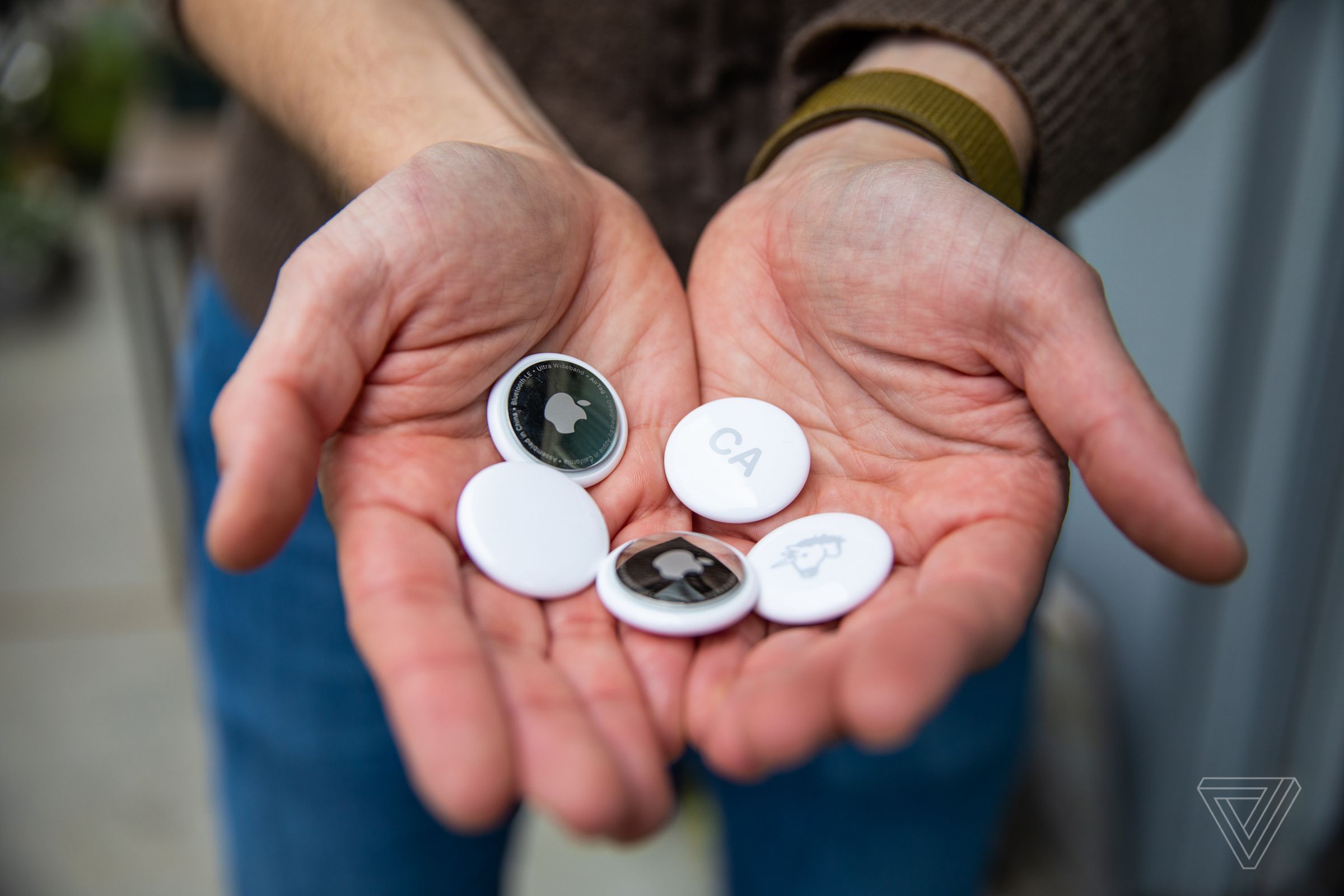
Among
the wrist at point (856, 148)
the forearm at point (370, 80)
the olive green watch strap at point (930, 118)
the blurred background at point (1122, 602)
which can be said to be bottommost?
the blurred background at point (1122, 602)

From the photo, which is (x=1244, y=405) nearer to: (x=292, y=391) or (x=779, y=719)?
(x=779, y=719)

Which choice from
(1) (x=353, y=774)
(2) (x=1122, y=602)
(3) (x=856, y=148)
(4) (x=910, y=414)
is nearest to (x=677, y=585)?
(4) (x=910, y=414)

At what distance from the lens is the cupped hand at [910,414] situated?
0.96 meters

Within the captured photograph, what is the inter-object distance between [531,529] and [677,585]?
0.19 metres

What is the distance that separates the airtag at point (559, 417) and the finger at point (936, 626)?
46cm

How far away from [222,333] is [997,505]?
Answer: 1.31 metres

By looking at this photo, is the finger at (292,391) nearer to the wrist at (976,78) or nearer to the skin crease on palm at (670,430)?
the skin crease on palm at (670,430)

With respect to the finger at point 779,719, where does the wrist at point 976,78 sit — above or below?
above

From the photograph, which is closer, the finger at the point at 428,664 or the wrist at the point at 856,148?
the finger at the point at 428,664

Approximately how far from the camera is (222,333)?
67.7 inches

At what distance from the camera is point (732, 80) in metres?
1.62

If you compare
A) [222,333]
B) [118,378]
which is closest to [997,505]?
[222,333]

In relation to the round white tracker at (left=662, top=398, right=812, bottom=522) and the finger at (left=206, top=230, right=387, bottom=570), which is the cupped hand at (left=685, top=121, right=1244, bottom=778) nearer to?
the round white tracker at (left=662, top=398, right=812, bottom=522)

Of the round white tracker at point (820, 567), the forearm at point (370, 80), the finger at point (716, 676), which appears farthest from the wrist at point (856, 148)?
the finger at point (716, 676)
